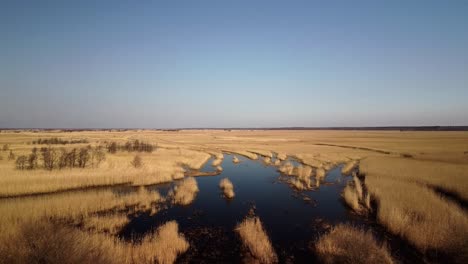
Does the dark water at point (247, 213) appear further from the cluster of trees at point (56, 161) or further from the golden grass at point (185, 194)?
the cluster of trees at point (56, 161)

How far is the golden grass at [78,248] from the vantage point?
6961mm

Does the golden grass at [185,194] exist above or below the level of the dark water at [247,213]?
above

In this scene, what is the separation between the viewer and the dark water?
426 inches

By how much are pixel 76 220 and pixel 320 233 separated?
12465 millimetres

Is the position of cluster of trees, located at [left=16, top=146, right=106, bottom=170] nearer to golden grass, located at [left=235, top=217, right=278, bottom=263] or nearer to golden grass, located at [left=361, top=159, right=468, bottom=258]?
golden grass, located at [left=235, top=217, right=278, bottom=263]

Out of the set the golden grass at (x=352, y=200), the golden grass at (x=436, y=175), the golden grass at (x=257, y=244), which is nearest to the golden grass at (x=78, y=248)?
the golden grass at (x=257, y=244)

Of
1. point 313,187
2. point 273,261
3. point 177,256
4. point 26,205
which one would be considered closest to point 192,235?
point 177,256

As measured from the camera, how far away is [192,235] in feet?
39.8

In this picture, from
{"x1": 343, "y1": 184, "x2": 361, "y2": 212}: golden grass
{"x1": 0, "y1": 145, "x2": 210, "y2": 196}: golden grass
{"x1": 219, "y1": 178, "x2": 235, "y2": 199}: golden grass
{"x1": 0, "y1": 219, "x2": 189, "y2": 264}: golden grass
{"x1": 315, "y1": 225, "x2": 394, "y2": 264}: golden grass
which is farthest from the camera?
{"x1": 219, "y1": 178, "x2": 235, "y2": 199}: golden grass

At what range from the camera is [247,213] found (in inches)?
611

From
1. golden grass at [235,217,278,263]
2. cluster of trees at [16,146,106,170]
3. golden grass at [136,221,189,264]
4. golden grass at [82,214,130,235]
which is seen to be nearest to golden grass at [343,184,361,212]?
golden grass at [235,217,278,263]

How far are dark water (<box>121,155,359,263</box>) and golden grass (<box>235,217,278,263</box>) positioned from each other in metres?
0.38

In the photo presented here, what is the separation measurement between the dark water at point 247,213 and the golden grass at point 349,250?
734 millimetres

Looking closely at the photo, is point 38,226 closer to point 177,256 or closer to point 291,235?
point 177,256
